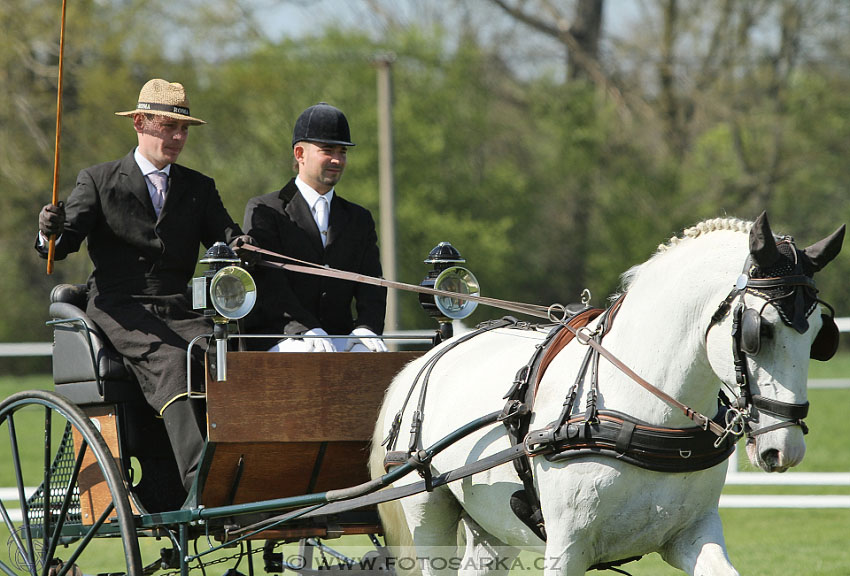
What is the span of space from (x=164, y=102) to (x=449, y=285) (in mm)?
1360

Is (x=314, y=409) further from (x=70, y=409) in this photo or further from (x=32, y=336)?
(x=32, y=336)

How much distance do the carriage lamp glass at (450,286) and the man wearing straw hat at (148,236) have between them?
81cm

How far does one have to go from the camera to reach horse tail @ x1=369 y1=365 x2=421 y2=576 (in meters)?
4.07

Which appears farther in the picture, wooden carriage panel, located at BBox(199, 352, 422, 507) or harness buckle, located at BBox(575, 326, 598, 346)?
wooden carriage panel, located at BBox(199, 352, 422, 507)

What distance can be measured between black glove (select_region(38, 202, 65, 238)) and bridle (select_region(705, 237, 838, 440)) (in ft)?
7.90

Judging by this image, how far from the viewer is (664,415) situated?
10.4ft

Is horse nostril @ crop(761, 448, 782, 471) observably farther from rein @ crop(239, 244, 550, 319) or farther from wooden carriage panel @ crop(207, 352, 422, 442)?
wooden carriage panel @ crop(207, 352, 422, 442)

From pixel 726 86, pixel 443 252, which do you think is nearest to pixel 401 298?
pixel 726 86

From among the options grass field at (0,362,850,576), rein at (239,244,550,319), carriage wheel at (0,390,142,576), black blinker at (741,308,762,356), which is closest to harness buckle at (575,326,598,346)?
rein at (239,244,550,319)

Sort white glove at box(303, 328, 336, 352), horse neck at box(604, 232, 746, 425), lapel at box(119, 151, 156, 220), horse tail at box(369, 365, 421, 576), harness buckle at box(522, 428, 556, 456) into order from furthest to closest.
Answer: lapel at box(119, 151, 156, 220) → white glove at box(303, 328, 336, 352) → horse tail at box(369, 365, 421, 576) → harness buckle at box(522, 428, 556, 456) → horse neck at box(604, 232, 746, 425)

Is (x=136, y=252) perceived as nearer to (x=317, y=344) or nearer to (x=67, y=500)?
(x=317, y=344)

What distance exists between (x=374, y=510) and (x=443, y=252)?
1097 mm

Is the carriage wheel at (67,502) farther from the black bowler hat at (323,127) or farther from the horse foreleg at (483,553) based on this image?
the black bowler hat at (323,127)

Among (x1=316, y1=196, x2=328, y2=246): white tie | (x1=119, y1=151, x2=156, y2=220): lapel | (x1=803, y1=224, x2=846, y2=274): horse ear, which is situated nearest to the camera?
(x1=803, y1=224, x2=846, y2=274): horse ear
